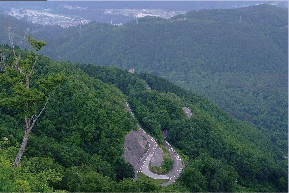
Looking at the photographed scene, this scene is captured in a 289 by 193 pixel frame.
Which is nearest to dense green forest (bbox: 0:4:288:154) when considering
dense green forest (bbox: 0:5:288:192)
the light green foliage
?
dense green forest (bbox: 0:5:288:192)

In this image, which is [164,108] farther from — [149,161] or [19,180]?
[19,180]

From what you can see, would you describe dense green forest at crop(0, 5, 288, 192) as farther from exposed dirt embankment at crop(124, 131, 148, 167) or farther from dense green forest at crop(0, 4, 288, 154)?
exposed dirt embankment at crop(124, 131, 148, 167)

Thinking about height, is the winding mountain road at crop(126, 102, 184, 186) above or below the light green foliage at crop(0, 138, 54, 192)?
below

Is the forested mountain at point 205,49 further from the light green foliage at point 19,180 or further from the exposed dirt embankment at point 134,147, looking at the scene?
the light green foliage at point 19,180

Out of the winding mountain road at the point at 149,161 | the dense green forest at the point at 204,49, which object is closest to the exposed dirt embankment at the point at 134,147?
the winding mountain road at the point at 149,161

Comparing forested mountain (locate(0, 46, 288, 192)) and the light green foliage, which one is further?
forested mountain (locate(0, 46, 288, 192))

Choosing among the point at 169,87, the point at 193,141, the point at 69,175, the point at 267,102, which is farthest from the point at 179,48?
the point at 69,175

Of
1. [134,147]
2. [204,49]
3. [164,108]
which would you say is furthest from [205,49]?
[134,147]
